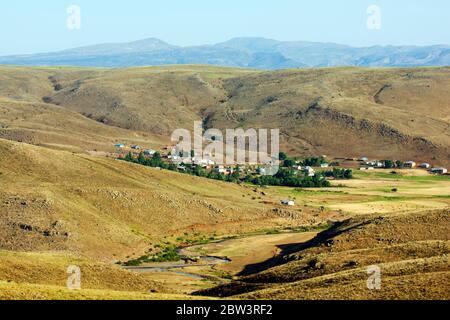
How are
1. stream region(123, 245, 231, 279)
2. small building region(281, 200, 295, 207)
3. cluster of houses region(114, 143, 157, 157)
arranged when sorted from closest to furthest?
stream region(123, 245, 231, 279)
small building region(281, 200, 295, 207)
cluster of houses region(114, 143, 157, 157)

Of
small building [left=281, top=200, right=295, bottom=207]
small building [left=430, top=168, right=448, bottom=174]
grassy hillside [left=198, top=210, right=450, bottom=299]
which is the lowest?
small building [left=430, top=168, right=448, bottom=174]

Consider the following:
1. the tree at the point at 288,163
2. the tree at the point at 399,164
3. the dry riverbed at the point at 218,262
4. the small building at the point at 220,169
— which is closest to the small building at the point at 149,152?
the small building at the point at 220,169

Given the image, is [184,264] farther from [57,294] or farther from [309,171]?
[309,171]

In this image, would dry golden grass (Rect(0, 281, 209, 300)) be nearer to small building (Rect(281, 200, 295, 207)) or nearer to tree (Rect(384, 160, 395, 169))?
small building (Rect(281, 200, 295, 207))

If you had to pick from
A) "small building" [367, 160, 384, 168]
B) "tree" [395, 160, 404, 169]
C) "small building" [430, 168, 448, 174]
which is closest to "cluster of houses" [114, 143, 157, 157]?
"small building" [367, 160, 384, 168]

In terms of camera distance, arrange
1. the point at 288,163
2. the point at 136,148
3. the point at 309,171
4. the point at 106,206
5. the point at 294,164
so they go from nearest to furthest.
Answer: the point at 106,206, the point at 309,171, the point at 288,163, the point at 294,164, the point at 136,148

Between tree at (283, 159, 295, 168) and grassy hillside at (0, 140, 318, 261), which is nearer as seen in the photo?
grassy hillside at (0, 140, 318, 261)

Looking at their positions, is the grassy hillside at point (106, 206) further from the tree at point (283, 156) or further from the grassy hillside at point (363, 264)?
the tree at point (283, 156)

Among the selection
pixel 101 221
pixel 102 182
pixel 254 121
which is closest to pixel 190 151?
pixel 254 121

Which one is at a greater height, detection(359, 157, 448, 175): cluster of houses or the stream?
the stream

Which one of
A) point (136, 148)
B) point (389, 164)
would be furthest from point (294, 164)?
point (136, 148)

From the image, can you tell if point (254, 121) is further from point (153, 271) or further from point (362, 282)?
point (362, 282)
